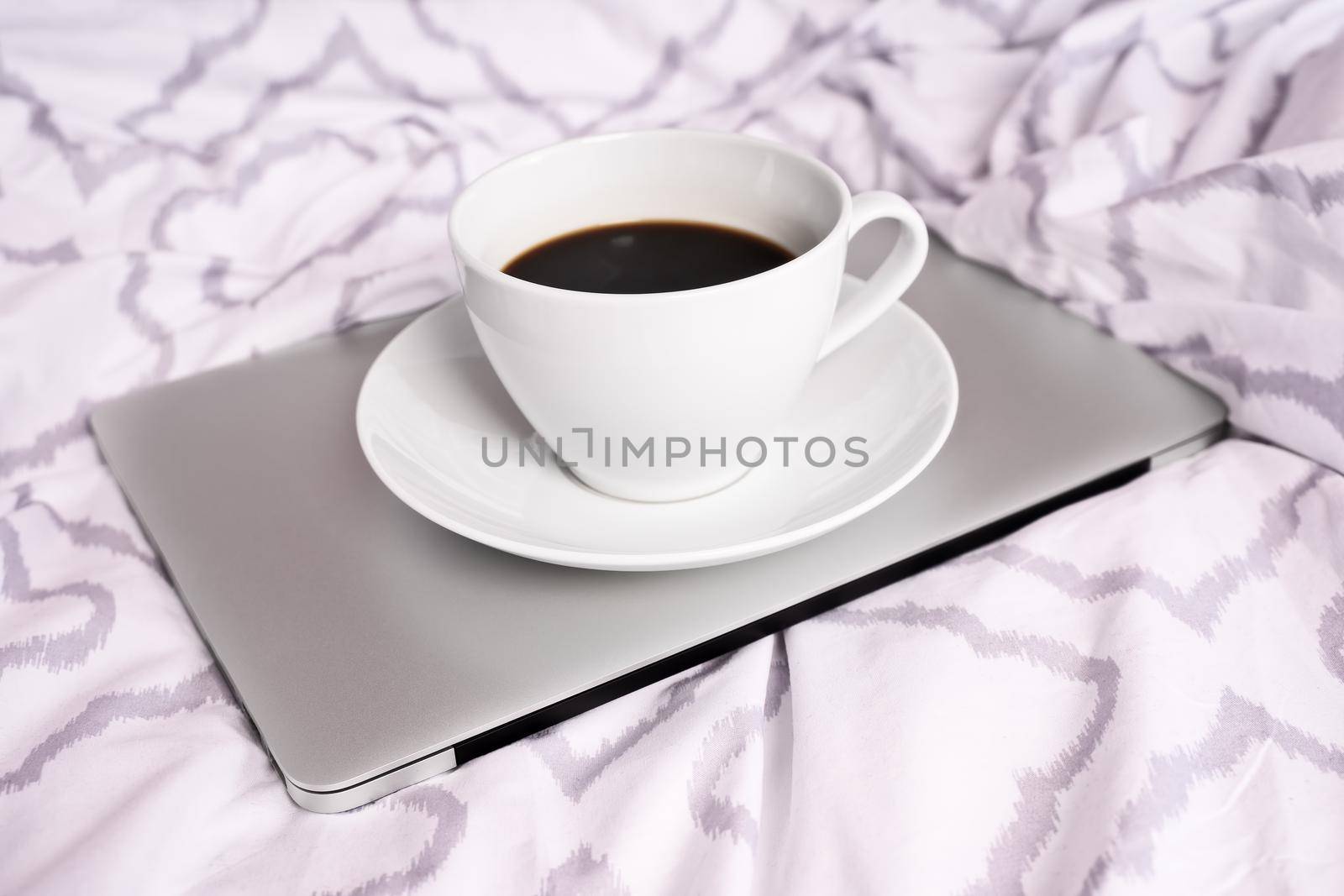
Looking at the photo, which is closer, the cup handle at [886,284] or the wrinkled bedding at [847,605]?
the wrinkled bedding at [847,605]

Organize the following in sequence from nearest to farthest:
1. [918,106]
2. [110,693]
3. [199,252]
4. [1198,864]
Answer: [1198,864] < [110,693] < [199,252] < [918,106]

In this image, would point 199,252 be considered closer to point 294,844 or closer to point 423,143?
point 423,143

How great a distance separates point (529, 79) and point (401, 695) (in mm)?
580

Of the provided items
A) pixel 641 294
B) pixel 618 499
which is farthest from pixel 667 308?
pixel 618 499

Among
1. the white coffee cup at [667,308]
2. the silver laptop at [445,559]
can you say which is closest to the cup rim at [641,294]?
the white coffee cup at [667,308]

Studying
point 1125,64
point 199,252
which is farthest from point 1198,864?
point 199,252

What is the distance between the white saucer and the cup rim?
0.32 ft

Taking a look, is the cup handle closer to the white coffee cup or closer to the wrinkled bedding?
the white coffee cup

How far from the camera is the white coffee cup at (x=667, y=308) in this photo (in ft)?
1.65

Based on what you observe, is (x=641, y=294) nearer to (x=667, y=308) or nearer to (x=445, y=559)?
(x=667, y=308)

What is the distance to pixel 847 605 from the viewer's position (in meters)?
0.57

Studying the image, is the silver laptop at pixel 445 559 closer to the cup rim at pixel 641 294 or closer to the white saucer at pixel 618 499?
the white saucer at pixel 618 499

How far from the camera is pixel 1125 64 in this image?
32.4 inches

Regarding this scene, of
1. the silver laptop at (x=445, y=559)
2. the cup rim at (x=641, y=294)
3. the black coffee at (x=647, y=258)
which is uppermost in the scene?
the cup rim at (x=641, y=294)
